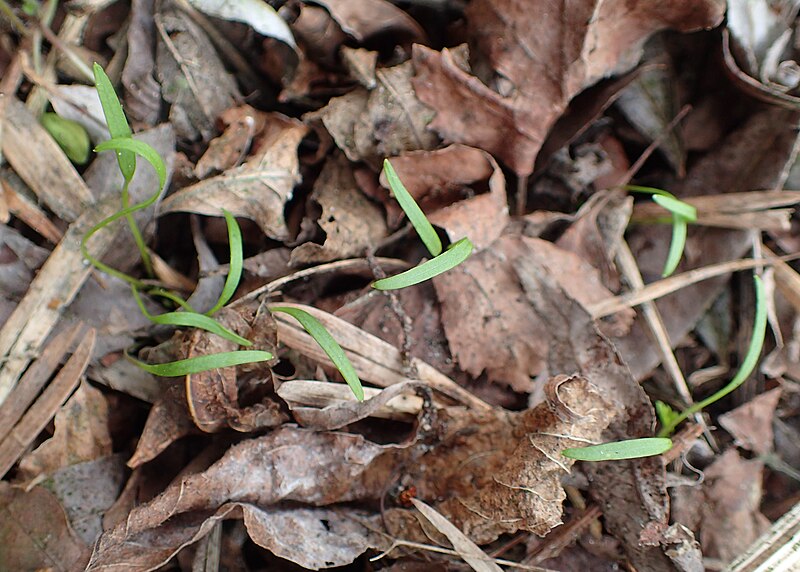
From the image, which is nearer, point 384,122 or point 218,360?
point 218,360

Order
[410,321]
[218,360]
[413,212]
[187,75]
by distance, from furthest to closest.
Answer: [187,75]
[410,321]
[413,212]
[218,360]

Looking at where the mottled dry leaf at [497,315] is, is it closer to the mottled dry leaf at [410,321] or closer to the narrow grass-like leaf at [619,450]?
the mottled dry leaf at [410,321]

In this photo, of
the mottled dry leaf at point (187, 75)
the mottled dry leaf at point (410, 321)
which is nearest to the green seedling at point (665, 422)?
the mottled dry leaf at point (410, 321)

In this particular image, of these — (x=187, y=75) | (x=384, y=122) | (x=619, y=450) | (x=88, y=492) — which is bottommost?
(x=88, y=492)

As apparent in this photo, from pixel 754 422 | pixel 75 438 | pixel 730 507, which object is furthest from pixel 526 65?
pixel 75 438

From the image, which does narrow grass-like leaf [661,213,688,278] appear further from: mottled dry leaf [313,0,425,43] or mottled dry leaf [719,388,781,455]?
mottled dry leaf [313,0,425,43]

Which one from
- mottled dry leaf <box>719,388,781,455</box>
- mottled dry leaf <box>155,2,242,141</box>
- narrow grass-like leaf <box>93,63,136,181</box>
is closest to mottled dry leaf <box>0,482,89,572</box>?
narrow grass-like leaf <box>93,63,136,181</box>

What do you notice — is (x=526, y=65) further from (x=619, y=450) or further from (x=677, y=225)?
(x=619, y=450)

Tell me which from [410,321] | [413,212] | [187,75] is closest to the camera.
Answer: [413,212]
